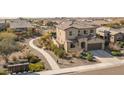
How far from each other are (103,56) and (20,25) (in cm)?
439

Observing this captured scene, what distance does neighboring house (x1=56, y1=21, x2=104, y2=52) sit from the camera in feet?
39.3

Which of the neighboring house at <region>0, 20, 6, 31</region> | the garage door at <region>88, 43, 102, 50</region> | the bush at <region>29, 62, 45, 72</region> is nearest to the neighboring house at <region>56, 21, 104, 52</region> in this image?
the garage door at <region>88, 43, 102, 50</region>

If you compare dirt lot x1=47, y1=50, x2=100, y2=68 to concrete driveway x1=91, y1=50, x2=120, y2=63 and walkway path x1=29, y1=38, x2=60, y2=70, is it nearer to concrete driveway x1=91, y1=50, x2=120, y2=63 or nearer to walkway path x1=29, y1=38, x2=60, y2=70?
walkway path x1=29, y1=38, x2=60, y2=70

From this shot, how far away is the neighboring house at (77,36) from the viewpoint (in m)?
12.0

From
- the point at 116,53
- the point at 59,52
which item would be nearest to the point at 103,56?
the point at 116,53

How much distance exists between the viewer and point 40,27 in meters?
11.8

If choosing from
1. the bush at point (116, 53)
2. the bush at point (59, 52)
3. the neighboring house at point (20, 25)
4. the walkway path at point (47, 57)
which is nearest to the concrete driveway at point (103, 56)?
the bush at point (116, 53)

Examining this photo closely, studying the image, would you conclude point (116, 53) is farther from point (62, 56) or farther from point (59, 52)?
point (59, 52)

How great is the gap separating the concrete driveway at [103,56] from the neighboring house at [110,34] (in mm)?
793

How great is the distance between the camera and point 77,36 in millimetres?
12156

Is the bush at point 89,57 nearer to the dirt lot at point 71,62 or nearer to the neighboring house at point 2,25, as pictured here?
the dirt lot at point 71,62
